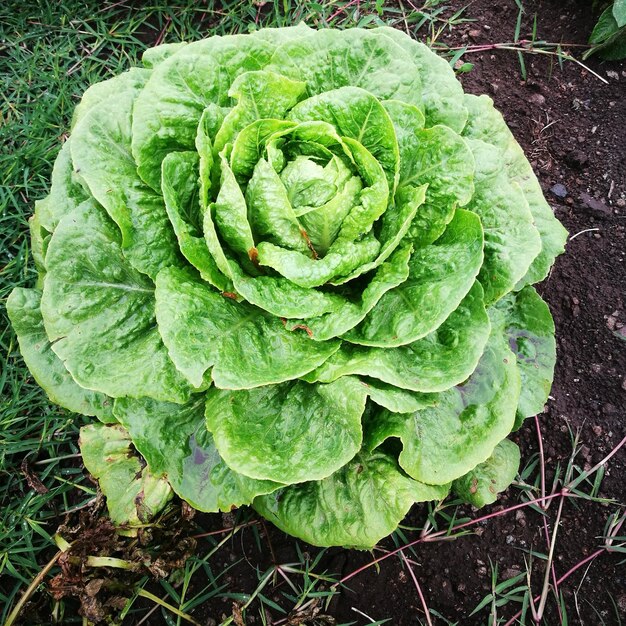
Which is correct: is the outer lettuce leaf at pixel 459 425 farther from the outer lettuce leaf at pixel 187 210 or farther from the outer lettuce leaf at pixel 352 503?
the outer lettuce leaf at pixel 187 210

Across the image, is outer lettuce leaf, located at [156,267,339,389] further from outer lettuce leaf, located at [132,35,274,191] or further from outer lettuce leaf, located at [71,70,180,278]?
outer lettuce leaf, located at [132,35,274,191]

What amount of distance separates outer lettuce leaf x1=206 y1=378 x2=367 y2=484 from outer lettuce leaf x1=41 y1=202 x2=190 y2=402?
20 centimetres

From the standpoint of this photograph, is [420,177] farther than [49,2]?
No

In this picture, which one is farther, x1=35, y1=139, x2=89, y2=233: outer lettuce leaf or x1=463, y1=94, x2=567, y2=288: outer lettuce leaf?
x1=463, y1=94, x2=567, y2=288: outer lettuce leaf

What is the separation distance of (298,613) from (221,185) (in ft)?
6.55

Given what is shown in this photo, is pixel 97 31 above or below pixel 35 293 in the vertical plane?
above

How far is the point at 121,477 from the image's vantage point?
2.70 meters

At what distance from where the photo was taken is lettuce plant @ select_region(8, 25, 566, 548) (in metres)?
2.19

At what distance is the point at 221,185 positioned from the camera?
2.22m

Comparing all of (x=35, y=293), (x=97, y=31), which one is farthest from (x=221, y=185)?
(x=97, y=31)

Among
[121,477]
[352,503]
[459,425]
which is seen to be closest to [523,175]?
[459,425]

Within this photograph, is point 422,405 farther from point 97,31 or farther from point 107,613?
point 97,31

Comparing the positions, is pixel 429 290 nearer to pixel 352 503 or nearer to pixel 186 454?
pixel 352 503

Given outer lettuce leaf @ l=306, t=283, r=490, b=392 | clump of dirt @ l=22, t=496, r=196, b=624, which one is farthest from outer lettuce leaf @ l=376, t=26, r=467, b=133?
clump of dirt @ l=22, t=496, r=196, b=624
